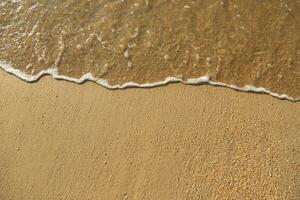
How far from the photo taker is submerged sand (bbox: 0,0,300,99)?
3496 mm

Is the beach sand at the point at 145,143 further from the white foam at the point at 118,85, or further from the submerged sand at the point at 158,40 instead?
the submerged sand at the point at 158,40

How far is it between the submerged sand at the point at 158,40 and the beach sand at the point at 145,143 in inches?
7.6

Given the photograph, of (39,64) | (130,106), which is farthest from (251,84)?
(39,64)

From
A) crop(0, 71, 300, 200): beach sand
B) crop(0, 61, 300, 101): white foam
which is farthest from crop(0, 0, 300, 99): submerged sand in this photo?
crop(0, 71, 300, 200): beach sand

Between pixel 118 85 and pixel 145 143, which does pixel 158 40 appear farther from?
pixel 145 143

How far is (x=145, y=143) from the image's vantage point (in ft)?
10.2

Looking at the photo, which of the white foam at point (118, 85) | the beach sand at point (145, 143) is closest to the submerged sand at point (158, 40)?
the white foam at point (118, 85)

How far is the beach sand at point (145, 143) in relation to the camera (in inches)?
116

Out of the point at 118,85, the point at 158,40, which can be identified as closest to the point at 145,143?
the point at 118,85

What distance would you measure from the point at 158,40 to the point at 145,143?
99cm

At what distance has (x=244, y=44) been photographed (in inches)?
142

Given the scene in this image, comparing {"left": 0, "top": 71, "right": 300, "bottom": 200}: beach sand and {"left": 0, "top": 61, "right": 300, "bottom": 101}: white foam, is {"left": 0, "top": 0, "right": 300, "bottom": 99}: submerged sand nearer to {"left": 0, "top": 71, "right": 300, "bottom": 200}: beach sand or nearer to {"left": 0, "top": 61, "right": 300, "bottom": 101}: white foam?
{"left": 0, "top": 61, "right": 300, "bottom": 101}: white foam

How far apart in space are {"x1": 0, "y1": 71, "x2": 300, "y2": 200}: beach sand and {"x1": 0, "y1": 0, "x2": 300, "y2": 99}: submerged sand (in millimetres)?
193

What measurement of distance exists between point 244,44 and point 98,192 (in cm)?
171
